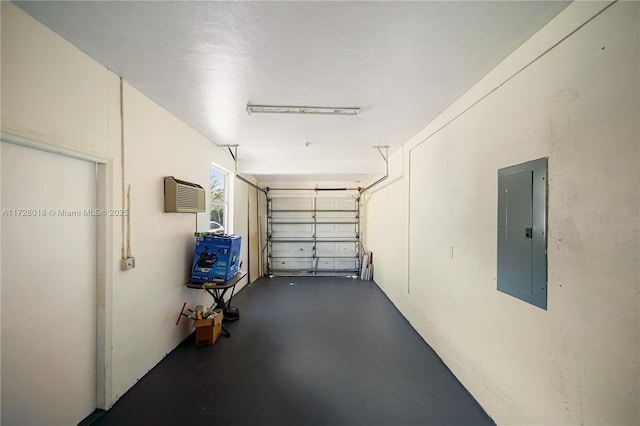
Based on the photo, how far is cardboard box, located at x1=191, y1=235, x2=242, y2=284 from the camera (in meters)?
2.54

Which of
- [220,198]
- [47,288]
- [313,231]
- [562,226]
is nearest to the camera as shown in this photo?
[562,226]

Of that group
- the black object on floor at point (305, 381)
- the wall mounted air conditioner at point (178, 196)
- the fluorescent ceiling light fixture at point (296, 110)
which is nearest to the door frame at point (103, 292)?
the black object on floor at point (305, 381)

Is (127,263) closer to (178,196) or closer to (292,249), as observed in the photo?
(178,196)

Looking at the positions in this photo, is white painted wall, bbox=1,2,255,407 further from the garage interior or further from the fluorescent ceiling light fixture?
the fluorescent ceiling light fixture

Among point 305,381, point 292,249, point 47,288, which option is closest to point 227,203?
point 292,249

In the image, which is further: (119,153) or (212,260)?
(212,260)

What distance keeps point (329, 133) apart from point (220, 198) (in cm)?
215

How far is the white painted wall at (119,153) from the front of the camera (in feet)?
3.87

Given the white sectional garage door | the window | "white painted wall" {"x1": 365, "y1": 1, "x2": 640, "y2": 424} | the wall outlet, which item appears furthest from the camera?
the white sectional garage door

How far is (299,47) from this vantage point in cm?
136

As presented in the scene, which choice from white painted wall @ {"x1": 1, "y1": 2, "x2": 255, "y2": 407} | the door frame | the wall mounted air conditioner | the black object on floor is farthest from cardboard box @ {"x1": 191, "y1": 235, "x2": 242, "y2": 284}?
the door frame

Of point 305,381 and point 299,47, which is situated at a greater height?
point 299,47

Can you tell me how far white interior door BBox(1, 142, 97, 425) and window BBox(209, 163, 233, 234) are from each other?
6.33ft

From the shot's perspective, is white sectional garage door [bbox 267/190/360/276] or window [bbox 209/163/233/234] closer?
window [bbox 209/163/233/234]
